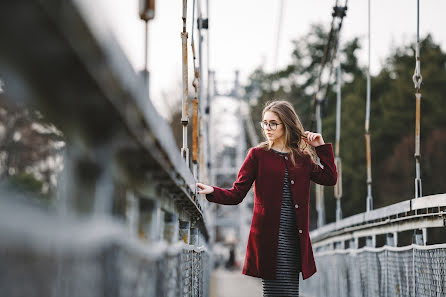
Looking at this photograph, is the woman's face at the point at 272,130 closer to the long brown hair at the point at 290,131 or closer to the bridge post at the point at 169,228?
the long brown hair at the point at 290,131

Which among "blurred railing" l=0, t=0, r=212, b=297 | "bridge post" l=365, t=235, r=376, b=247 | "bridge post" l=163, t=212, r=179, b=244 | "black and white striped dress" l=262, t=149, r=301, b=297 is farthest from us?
"bridge post" l=365, t=235, r=376, b=247

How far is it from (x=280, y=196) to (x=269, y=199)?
43 millimetres

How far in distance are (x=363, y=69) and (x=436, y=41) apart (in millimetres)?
5271

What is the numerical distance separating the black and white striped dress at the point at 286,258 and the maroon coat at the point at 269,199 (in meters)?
0.02

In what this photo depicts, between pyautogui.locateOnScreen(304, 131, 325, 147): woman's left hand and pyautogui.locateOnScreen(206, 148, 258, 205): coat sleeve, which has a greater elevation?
pyautogui.locateOnScreen(304, 131, 325, 147): woman's left hand

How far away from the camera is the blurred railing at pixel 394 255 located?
2.93 metres

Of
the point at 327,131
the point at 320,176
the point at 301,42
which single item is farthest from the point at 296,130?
the point at 301,42

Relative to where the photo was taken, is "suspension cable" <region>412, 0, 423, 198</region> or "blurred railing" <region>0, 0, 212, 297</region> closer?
"blurred railing" <region>0, 0, 212, 297</region>

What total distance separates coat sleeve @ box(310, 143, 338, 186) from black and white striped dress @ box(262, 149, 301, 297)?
20 centimetres

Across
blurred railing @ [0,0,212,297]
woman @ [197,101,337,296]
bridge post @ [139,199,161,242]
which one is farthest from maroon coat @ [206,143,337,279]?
blurred railing @ [0,0,212,297]

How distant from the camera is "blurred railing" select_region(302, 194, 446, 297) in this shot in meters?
2.93

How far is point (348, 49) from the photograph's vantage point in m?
33.1

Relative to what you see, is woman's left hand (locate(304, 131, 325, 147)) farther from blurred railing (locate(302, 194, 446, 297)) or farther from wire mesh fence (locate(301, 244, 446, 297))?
wire mesh fence (locate(301, 244, 446, 297))

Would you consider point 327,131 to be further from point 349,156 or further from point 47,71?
point 47,71
